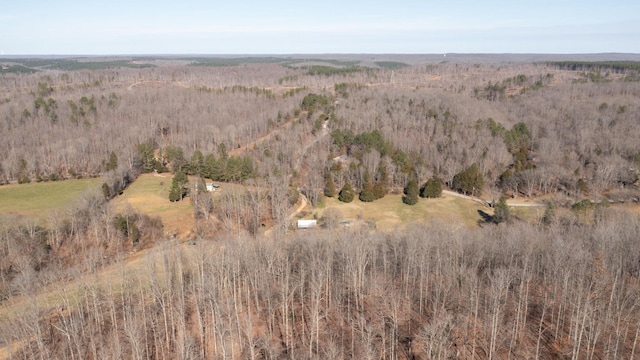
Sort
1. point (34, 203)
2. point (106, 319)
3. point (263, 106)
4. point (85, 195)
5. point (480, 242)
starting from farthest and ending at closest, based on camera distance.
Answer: point (263, 106), point (34, 203), point (85, 195), point (480, 242), point (106, 319)

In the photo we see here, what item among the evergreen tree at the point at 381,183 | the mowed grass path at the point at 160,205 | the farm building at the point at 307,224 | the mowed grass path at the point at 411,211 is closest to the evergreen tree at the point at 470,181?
the mowed grass path at the point at 411,211

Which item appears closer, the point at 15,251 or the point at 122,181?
the point at 15,251

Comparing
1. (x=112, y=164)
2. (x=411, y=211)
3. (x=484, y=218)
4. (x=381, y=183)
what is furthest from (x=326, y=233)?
(x=112, y=164)

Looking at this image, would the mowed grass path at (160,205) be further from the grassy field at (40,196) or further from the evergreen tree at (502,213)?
the evergreen tree at (502,213)

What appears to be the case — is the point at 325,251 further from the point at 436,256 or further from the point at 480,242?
the point at 480,242

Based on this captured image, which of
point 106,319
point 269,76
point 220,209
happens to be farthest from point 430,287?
point 269,76

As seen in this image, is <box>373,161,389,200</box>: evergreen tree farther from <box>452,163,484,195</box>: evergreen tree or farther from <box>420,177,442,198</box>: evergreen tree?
<box>452,163,484,195</box>: evergreen tree

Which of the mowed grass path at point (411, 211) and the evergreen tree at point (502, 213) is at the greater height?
the evergreen tree at point (502, 213)
